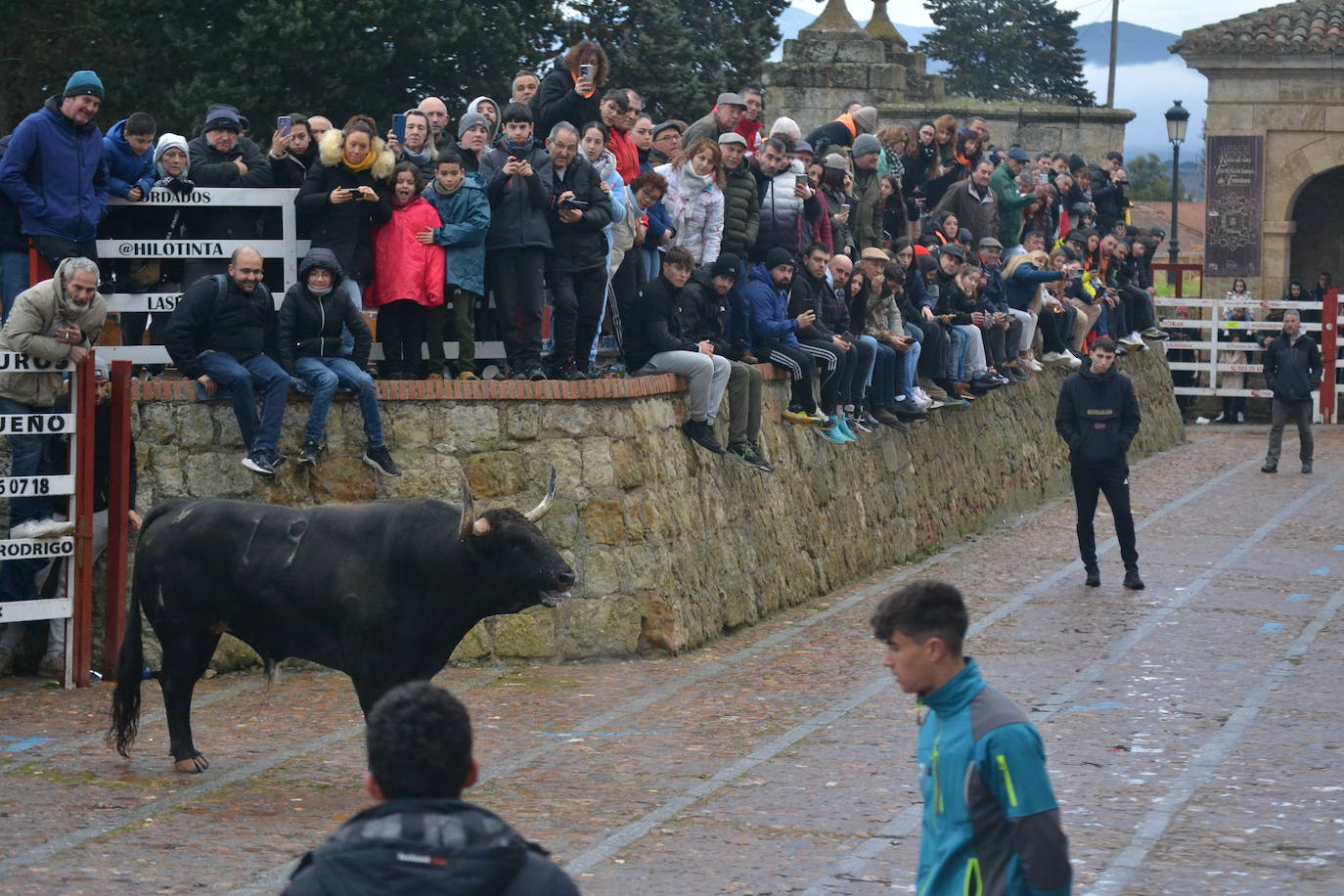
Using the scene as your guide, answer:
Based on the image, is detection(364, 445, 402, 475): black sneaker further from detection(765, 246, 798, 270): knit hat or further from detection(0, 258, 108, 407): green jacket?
detection(765, 246, 798, 270): knit hat

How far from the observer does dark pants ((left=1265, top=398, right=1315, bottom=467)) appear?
25.4 m

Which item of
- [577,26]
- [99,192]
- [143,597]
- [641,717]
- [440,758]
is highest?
[577,26]

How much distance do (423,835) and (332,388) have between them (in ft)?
30.5

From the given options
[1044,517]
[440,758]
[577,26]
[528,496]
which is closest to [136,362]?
[528,496]

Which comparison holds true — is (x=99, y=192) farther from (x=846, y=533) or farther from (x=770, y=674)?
(x=846, y=533)

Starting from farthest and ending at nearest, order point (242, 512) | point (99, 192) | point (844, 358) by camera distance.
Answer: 1. point (844, 358)
2. point (99, 192)
3. point (242, 512)

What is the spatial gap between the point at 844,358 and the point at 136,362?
6591 mm

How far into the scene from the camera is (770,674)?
13352 millimetres

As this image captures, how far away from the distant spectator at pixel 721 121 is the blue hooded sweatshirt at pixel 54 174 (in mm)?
5980

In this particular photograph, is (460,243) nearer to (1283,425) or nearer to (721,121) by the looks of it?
(721,121)

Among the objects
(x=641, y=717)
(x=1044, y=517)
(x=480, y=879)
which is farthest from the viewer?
(x=1044, y=517)

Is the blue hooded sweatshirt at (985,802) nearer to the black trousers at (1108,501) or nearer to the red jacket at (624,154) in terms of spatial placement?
the red jacket at (624,154)

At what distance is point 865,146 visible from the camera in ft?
63.9

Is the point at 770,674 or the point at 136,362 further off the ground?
the point at 136,362
